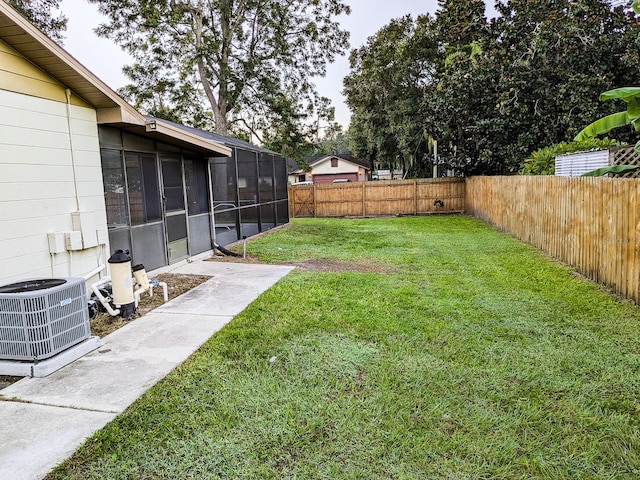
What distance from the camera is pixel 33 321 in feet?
10.8

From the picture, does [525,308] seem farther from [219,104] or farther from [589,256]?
[219,104]

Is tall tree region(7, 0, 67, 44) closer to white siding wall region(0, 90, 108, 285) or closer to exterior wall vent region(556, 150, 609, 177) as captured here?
white siding wall region(0, 90, 108, 285)

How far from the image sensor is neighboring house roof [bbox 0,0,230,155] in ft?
12.5

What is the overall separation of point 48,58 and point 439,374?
4.95 metres

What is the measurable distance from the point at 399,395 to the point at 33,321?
9.74 feet

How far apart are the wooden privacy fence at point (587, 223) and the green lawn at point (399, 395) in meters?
0.43

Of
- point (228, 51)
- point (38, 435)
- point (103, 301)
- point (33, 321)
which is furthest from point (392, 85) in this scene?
point (38, 435)

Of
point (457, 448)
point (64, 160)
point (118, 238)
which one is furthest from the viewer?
point (118, 238)

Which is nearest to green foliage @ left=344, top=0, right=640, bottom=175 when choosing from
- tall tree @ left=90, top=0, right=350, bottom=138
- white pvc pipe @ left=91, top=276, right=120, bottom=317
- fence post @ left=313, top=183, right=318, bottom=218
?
fence post @ left=313, top=183, right=318, bottom=218

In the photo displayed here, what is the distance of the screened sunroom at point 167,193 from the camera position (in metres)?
5.75

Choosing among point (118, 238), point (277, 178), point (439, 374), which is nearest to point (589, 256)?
point (439, 374)

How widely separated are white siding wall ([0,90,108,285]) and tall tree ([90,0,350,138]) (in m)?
13.2

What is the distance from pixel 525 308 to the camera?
4.79 meters

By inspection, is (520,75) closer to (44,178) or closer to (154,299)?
(154,299)
